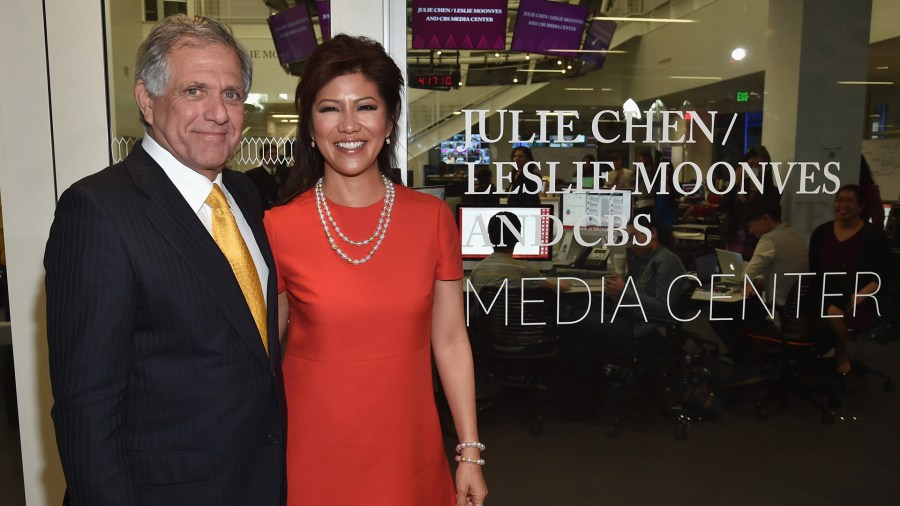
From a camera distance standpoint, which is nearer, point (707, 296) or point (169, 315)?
point (169, 315)

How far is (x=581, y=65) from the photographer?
2.85m

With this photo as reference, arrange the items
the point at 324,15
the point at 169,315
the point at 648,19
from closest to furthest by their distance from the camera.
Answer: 1. the point at 169,315
2. the point at 324,15
3. the point at 648,19

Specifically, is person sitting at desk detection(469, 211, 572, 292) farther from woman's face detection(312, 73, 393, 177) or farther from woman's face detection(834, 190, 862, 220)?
woman's face detection(834, 190, 862, 220)

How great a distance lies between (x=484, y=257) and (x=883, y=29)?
2.25 meters

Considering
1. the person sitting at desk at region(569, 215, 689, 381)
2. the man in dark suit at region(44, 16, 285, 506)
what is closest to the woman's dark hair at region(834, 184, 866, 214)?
the person sitting at desk at region(569, 215, 689, 381)

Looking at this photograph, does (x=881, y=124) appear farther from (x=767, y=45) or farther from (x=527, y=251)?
(x=527, y=251)

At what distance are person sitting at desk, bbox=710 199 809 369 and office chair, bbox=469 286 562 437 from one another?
80cm

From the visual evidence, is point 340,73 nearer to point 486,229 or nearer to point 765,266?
point 486,229

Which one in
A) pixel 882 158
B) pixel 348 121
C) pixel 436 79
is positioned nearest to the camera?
pixel 348 121

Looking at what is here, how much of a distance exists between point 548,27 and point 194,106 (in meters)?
1.94

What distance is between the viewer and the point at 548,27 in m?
2.85

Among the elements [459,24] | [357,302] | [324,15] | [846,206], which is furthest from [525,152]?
[846,206]

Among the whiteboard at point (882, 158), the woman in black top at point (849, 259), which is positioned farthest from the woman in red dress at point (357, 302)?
the whiteboard at point (882, 158)

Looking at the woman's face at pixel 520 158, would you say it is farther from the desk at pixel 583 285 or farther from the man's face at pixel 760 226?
the man's face at pixel 760 226
